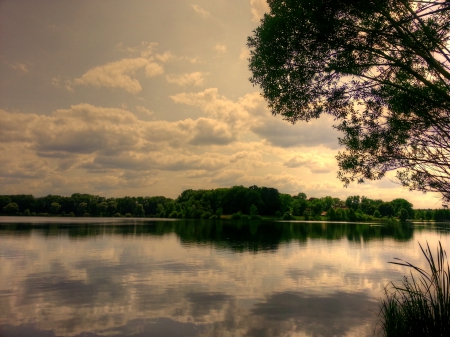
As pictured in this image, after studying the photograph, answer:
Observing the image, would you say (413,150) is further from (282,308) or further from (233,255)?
(233,255)

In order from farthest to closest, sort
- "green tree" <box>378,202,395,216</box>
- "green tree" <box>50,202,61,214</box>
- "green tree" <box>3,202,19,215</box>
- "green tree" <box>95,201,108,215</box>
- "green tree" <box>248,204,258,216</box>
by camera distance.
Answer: "green tree" <box>378,202,395,216</box>
"green tree" <box>95,201,108,215</box>
"green tree" <box>50,202,61,214</box>
"green tree" <box>3,202,19,215</box>
"green tree" <box>248,204,258,216</box>

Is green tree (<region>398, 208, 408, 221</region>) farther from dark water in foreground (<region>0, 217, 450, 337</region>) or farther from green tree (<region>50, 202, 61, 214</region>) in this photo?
green tree (<region>50, 202, 61, 214</region>)

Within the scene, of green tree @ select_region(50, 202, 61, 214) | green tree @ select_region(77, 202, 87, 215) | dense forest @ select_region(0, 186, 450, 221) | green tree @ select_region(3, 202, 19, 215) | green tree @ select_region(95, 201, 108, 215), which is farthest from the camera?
green tree @ select_region(95, 201, 108, 215)

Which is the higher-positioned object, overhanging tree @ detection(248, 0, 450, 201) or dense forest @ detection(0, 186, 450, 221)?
overhanging tree @ detection(248, 0, 450, 201)

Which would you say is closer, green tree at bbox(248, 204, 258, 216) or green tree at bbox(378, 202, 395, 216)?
green tree at bbox(248, 204, 258, 216)

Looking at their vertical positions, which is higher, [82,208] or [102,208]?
[82,208]

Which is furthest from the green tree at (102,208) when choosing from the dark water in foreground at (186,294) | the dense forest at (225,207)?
the dark water in foreground at (186,294)

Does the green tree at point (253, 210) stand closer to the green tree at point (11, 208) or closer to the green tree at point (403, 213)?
the green tree at point (403, 213)

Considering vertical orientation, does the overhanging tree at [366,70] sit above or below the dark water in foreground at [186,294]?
above

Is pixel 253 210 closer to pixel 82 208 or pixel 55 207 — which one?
pixel 82 208

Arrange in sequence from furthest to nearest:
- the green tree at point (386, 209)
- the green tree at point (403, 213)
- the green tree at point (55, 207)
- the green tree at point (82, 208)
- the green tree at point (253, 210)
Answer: the green tree at point (386, 209), the green tree at point (403, 213), the green tree at point (82, 208), the green tree at point (55, 207), the green tree at point (253, 210)

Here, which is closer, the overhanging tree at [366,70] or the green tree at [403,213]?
the overhanging tree at [366,70]

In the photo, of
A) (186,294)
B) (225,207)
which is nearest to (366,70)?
(186,294)

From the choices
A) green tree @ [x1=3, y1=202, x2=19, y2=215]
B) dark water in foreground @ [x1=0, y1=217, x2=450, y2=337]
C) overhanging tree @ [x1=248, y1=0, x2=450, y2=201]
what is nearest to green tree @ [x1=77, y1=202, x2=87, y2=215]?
green tree @ [x1=3, y1=202, x2=19, y2=215]
